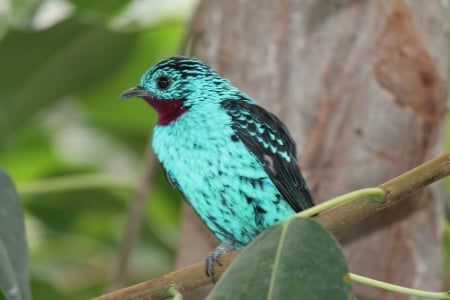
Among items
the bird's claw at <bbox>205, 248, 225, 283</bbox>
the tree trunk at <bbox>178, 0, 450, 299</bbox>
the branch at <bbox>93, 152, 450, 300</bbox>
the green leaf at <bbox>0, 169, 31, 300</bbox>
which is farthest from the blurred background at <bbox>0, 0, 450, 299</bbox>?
the branch at <bbox>93, 152, 450, 300</bbox>

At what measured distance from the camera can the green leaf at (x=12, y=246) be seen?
2.71 metres

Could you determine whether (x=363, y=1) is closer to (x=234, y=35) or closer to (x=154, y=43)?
(x=234, y=35)

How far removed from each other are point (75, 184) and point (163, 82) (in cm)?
78

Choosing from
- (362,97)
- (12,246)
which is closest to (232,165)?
(362,97)

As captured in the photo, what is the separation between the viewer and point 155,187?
5.60 metres

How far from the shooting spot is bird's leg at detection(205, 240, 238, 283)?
283 centimetres

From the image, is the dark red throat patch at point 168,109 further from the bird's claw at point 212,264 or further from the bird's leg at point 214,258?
the bird's claw at point 212,264

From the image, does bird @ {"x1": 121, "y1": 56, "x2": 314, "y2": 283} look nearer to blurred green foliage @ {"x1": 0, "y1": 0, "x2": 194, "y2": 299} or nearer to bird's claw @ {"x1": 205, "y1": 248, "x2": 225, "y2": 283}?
bird's claw @ {"x1": 205, "y1": 248, "x2": 225, "y2": 283}

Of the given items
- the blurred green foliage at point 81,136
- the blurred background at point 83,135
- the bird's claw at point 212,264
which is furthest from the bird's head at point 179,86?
the bird's claw at point 212,264

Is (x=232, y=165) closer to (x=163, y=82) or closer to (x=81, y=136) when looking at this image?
(x=163, y=82)

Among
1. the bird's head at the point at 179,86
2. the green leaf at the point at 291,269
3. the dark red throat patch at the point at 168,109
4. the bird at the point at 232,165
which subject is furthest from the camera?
the bird's head at the point at 179,86

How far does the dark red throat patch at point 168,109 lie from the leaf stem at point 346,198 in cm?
162

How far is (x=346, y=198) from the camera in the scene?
238cm

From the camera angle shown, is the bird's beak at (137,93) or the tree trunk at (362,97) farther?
the bird's beak at (137,93)
